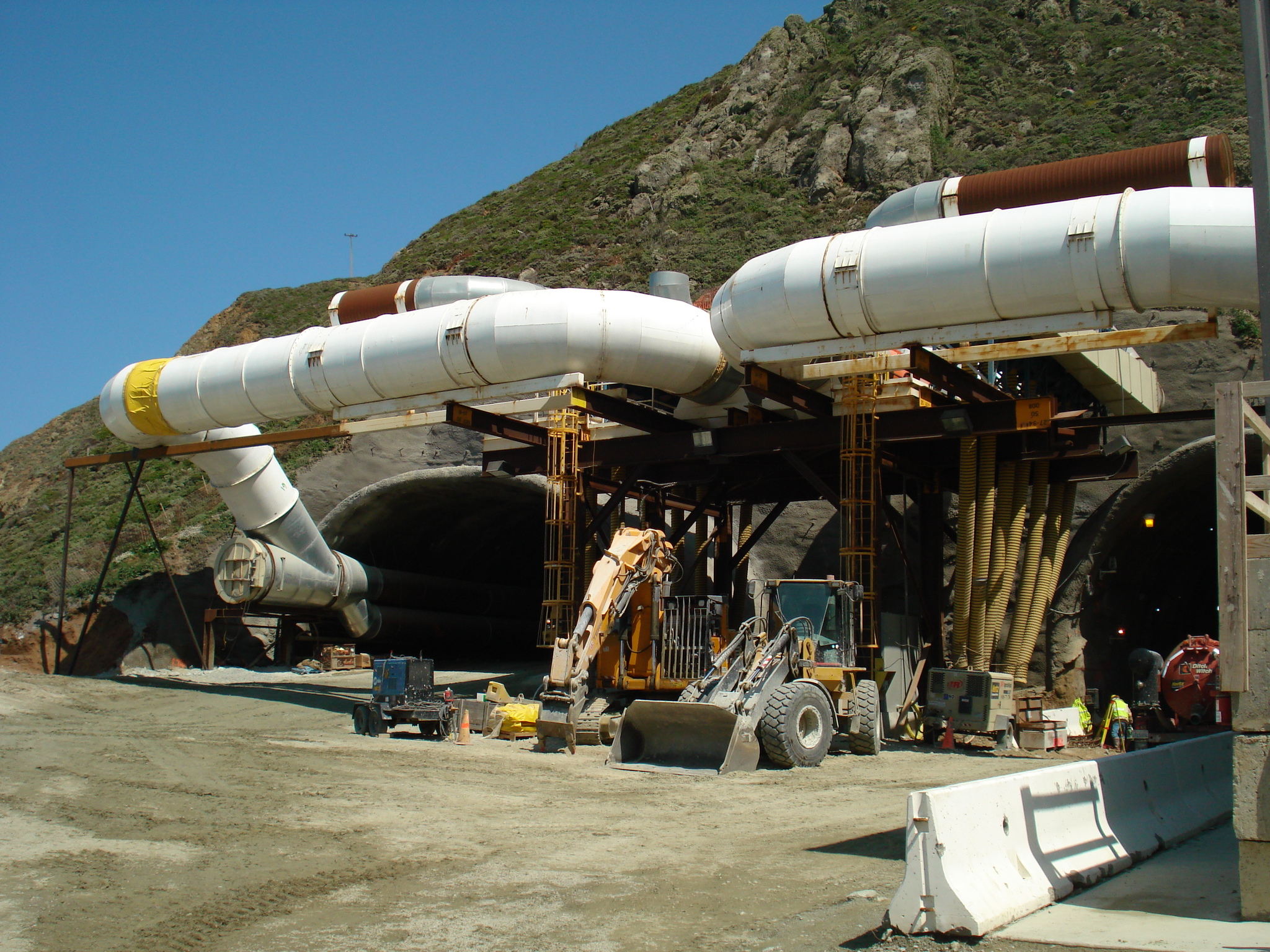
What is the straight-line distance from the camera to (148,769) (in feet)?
42.5

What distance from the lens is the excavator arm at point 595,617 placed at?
17.0m

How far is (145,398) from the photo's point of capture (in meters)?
24.9

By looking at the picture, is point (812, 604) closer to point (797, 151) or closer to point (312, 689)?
point (312, 689)

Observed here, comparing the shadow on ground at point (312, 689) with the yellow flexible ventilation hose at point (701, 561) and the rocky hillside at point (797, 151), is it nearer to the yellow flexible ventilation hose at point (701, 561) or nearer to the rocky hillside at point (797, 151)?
the yellow flexible ventilation hose at point (701, 561)

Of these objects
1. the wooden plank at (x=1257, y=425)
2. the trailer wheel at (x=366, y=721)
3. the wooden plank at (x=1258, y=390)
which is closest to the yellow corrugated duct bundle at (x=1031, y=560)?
the trailer wheel at (x=366, y=721)

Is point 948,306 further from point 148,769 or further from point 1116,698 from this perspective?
point 148,769

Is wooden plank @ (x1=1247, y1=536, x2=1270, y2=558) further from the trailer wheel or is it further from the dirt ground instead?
the trailer wheel

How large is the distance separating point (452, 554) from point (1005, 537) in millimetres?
20840

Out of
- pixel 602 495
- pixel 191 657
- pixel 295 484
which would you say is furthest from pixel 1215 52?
pixel 191 657

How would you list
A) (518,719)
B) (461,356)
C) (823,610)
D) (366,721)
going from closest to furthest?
1. (823,610)
2. (366,721)
3. (518,719)
4. (461,356)

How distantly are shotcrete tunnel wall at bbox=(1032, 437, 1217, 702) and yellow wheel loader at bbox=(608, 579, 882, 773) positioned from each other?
29.6 feet

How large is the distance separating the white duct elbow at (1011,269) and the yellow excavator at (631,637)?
4.35 metres

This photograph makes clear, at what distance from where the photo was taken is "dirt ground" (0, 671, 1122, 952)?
21.9 feet

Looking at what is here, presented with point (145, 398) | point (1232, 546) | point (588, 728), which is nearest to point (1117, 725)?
point (588, 728)
